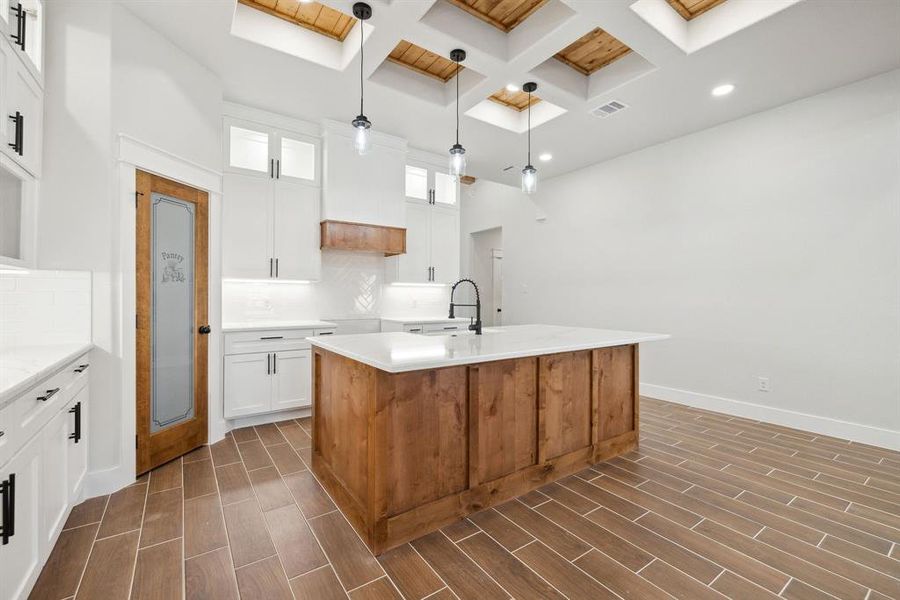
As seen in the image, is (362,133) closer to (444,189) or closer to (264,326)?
(264,326)

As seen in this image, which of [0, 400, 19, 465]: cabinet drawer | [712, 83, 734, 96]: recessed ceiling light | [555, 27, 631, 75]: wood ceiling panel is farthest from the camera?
[712, 83, 734, 96]: recessed ceiling light

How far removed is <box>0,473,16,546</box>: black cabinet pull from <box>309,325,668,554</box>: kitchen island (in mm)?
1233

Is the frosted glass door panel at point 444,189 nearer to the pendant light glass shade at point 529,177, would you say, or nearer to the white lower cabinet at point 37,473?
the pendant light glass shade at point 529,177

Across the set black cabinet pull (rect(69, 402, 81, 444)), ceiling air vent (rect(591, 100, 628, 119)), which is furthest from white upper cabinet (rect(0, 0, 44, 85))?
ceiling air vent (rect(591, 100, 628, 119))

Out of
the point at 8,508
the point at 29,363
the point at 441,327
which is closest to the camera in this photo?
the point at 8,508

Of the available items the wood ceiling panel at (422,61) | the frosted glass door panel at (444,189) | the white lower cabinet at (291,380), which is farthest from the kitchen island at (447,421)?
the frosted glass door panel at (444,189)

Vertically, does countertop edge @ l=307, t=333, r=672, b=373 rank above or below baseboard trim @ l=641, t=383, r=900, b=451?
above

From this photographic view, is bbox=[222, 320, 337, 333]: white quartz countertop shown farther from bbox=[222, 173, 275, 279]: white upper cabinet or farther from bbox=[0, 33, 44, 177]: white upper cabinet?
bbox=[0, 33, 44, 177]: white upper cabinet

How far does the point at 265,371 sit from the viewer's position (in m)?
3.63

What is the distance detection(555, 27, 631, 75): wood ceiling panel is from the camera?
3.08 metres

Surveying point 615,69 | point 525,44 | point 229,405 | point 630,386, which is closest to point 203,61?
point 525,44

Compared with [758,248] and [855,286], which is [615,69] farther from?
[855,286]

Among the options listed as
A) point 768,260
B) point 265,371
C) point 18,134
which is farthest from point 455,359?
point 768,260

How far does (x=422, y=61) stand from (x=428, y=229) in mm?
2103
